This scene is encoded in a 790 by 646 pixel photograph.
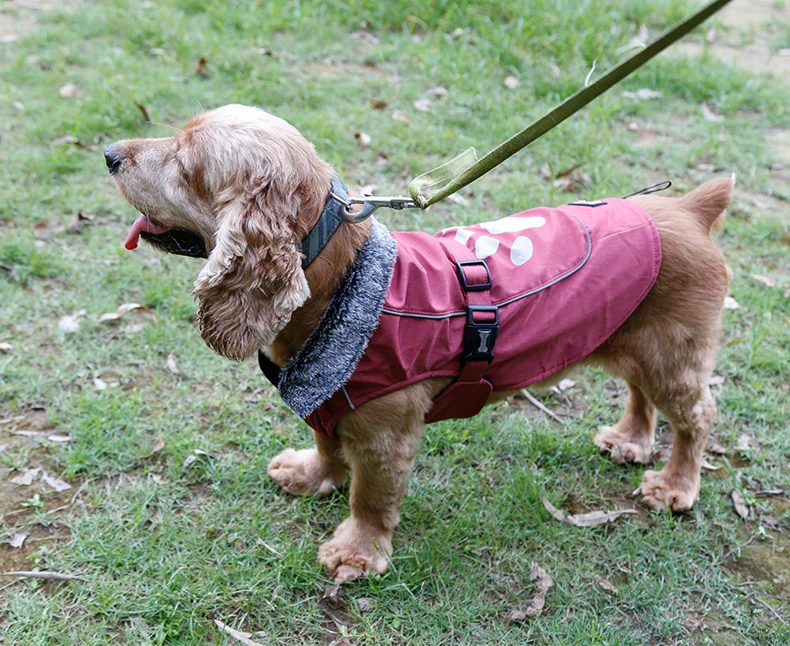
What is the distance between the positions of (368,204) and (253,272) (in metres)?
0.50

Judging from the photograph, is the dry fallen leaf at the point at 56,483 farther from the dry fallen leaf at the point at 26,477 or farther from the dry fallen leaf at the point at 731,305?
the dry fallen leaf at the point at 731,305

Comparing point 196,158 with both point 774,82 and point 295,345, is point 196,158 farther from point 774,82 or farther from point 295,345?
point 774,82

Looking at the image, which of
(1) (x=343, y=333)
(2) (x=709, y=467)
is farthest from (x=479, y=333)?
(2) (x=709, y=467)

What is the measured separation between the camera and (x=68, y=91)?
6391 mm

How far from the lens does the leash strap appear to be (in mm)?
2195

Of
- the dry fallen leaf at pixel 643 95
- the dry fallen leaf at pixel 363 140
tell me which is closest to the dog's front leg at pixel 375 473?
the dry fallen leaf at pixel 363 140

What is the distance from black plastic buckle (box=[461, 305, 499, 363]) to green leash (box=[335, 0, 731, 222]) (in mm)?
479

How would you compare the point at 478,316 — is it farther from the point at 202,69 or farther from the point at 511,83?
the point at 202,69

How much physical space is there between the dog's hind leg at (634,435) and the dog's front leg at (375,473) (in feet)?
4.17

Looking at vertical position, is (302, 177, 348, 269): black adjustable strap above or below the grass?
above

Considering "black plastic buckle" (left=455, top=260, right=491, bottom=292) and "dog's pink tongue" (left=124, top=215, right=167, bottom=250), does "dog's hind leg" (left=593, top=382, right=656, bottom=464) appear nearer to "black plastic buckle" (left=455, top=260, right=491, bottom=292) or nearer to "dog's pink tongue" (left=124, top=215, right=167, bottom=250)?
"black plastic buckle" (left=455, top=260, right=491, bottom=292)

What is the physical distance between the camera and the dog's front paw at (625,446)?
3871 mm

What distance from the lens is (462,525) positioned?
3473mm

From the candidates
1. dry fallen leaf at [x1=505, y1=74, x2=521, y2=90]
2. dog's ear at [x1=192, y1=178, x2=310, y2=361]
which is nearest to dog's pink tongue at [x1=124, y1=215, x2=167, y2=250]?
dog's ear at [x1=192, y1=178, x2=310, y2=361]
